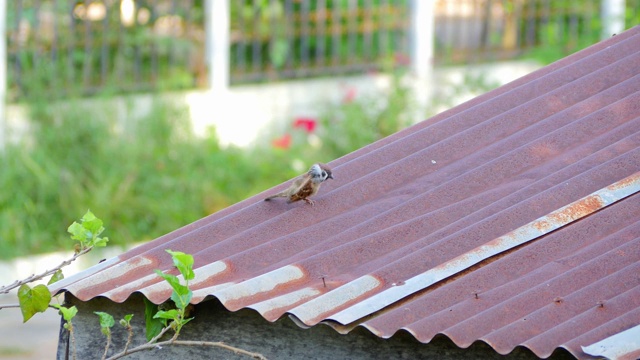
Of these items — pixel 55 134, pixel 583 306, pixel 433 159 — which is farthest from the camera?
pixel 55 134

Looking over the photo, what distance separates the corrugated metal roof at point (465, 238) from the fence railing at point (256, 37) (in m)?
5.11

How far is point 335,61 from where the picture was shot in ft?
31.0

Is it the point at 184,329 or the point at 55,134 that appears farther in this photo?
the point at 55,134

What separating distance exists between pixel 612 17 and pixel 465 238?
25.1ft

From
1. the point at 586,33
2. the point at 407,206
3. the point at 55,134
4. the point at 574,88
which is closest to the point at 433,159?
the point at 407,206

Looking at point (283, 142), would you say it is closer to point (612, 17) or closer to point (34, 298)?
point (612, 17)

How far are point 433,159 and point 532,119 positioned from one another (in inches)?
14.2

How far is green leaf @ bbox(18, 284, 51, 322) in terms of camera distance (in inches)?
94.1

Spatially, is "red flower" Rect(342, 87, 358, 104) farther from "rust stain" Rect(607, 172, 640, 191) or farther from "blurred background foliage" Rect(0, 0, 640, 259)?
"rust stain" Rect(607, 172, 640, 191)

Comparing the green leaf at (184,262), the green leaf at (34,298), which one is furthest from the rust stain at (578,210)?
the green leaf at (34,298)

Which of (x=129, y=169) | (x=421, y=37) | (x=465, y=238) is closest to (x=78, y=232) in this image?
(x=465, y=238)

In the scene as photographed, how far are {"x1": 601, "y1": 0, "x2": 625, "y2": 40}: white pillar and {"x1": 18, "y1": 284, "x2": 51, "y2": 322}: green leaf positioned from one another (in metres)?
7.73

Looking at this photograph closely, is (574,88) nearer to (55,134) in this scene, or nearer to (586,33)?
(55,134)

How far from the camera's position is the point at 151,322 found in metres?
2.42
